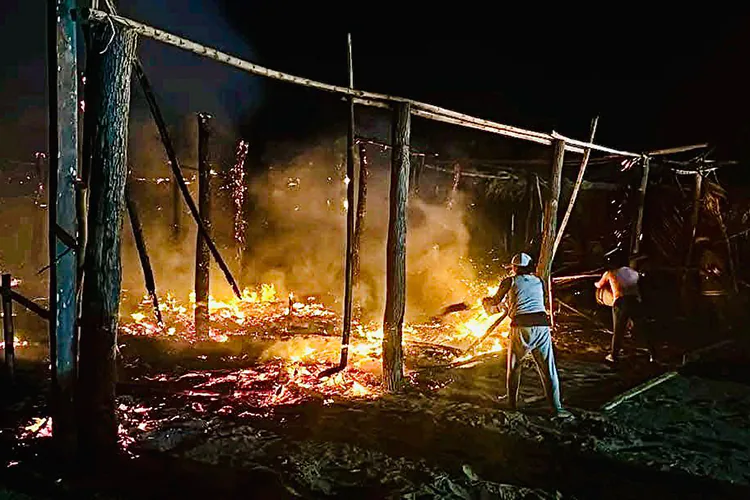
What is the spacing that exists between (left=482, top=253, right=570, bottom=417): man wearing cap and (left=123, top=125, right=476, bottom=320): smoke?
6684mm

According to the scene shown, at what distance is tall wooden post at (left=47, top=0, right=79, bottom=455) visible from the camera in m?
5.32

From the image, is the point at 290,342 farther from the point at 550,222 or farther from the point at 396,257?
the point at 550,222

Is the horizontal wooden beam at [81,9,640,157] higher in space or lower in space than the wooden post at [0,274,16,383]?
higher

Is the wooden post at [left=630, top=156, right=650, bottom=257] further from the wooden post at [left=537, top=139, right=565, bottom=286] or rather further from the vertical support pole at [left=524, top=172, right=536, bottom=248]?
the wooden post at [left=537, top=139, right=565, bottom=286]

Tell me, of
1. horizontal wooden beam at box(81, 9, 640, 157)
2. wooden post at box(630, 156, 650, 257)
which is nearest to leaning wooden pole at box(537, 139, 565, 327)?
horizontal wooden beam at box(81, 9, 640, 157)

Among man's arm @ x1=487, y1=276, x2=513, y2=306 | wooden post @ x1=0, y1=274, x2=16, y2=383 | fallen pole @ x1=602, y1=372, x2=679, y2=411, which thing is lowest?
fallen pole @ x1=602, y1=372, x2=679, y2=411

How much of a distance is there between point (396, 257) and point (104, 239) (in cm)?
405

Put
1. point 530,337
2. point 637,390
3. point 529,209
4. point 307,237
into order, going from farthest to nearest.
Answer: point 307,237 → point 529,209 → point 637,390 → point 530,337

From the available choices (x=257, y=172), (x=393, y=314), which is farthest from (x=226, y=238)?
(x=393, y=314)

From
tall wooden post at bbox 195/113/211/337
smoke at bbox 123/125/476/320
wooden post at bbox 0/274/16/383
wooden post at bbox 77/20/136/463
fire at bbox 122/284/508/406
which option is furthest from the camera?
smoke at bbox 123/125/476/320

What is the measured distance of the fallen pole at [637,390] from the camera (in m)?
8.20

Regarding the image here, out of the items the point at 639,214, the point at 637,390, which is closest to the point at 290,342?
the point at 637,390

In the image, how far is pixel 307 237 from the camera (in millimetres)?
18031

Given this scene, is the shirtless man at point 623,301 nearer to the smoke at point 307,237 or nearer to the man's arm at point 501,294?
the man's arm at point 501,294
